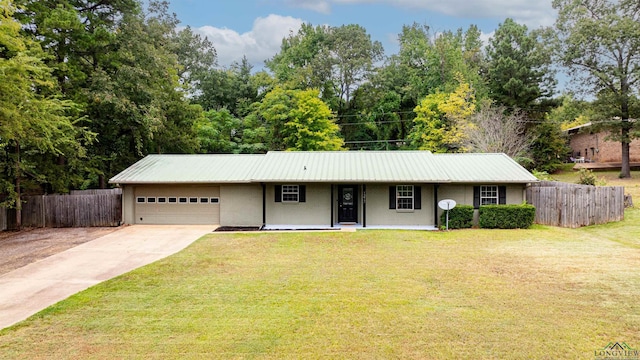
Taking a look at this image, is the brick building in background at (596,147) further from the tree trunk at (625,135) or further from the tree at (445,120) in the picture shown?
the tree at (445,120)

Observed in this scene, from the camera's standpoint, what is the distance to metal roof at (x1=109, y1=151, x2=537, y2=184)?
16875 mm

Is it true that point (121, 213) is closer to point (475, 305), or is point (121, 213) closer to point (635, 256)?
point (475, 305)

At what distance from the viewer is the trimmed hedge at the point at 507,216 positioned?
53.3ft

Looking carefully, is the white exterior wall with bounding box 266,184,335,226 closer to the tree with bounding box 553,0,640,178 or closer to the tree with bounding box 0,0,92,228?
the tree with bounding box 0,0,92,228

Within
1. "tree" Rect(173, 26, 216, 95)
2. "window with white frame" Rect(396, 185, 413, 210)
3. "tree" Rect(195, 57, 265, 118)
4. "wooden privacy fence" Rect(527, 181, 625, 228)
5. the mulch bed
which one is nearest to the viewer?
"wooden privacy fence" Rect(527, 181, 625, 228)

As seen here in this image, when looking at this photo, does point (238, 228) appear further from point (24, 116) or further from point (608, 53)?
point (608, 53)

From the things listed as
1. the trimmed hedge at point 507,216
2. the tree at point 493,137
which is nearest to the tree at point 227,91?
the tree at point 493,137

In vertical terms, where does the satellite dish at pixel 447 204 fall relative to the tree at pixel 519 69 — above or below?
below

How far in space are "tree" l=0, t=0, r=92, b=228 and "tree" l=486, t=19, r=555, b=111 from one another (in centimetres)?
3298

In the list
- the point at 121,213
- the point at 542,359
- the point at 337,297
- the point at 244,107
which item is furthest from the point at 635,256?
the point at 244,107

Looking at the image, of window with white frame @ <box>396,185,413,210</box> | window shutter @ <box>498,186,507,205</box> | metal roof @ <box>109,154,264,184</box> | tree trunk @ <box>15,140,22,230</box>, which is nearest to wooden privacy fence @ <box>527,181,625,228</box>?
window shutter @ <box>498,186,507,205</box>

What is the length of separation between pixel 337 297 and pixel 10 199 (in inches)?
636

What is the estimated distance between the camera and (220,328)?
638cm

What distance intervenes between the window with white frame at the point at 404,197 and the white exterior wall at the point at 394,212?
0.23m
